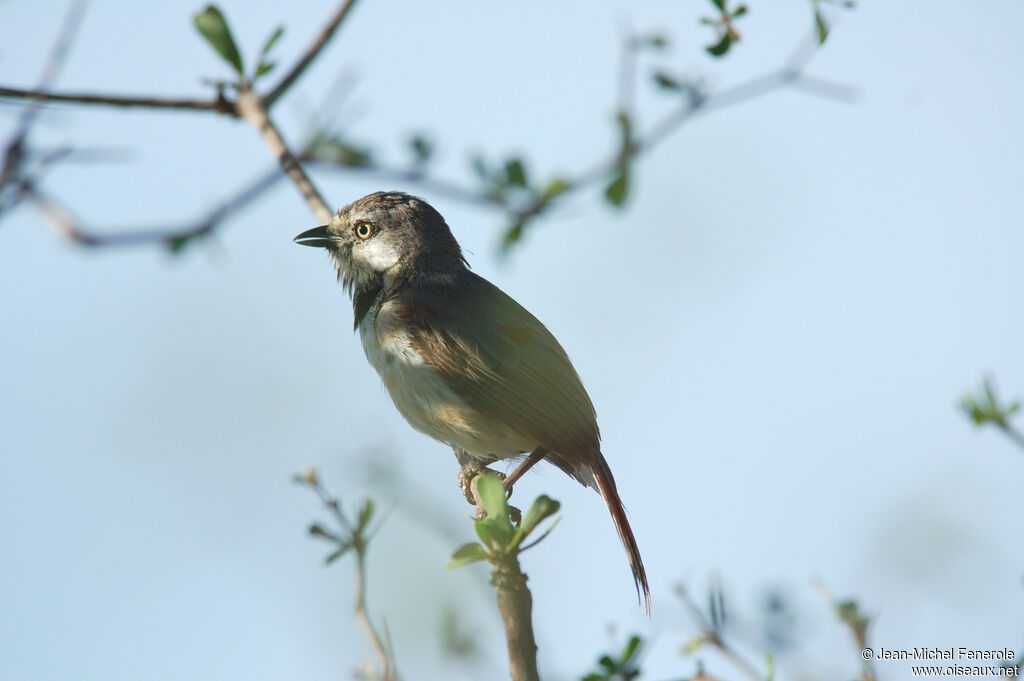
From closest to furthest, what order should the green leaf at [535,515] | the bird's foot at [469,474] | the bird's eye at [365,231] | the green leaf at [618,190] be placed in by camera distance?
the green leaf at [535,515] < the green leaf at [618,190] < the bird's foot at [469,474] < the bird's eye at [365,231]

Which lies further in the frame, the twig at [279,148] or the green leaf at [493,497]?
the twig at [279,148]

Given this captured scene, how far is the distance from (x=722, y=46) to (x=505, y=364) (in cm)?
197

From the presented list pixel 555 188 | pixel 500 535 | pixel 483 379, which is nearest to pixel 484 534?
pixel 500 535

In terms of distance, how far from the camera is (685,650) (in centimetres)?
335

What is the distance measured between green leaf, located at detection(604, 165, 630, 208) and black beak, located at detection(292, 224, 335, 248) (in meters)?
2.43

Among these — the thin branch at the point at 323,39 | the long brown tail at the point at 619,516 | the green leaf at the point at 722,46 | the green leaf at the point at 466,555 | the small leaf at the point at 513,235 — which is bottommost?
the long brown tail at the point at 619,516

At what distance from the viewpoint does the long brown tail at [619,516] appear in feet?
14.3

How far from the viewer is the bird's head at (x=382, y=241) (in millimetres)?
5508

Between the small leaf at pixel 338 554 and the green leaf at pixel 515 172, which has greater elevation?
the green leaf at pixel 515 172

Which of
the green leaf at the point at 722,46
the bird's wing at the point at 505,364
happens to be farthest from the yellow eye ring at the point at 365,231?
the green leaf at the point at 722,46

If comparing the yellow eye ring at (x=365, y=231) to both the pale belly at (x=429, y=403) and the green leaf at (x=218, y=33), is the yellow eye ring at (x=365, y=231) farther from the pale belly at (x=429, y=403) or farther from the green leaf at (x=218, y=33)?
the green leaf at (x=218, y=33)

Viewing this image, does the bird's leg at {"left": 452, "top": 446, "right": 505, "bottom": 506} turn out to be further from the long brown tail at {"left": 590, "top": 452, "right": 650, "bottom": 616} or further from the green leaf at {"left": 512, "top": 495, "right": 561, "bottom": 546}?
the green leaf at {"left": 512, "top": 495, "right": 561, "bottom": 546}

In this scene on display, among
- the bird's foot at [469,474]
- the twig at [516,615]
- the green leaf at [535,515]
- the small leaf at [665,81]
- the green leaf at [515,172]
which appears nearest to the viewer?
the twig at [516,615]

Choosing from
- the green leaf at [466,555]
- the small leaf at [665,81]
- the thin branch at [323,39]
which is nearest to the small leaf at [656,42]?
the small leaf at [665,81]
